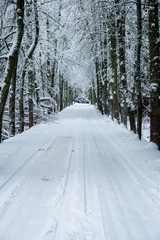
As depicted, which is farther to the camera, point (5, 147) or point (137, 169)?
point (5, 147)

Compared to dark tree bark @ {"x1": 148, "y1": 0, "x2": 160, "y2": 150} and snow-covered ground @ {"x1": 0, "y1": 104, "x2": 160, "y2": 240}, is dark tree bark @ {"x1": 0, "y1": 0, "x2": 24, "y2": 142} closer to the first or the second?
snow-covered ground @ {"x1": 0, "y1": 104, "x2": 160, "y2": 240}

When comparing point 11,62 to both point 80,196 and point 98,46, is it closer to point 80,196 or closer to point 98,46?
point 80,196

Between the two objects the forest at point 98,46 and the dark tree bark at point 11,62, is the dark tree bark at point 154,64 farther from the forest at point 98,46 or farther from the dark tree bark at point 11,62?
the dark tree bark at point 11,62

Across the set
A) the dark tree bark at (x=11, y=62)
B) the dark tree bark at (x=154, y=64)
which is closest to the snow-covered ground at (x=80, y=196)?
the dark tree bark at (x=154, y=64)

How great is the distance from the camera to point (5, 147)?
6.97 meters

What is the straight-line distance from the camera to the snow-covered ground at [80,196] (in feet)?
8.55

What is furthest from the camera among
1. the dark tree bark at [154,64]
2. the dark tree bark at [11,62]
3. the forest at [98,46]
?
the dark tree bark at [11,62]

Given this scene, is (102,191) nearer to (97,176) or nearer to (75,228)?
(97,176)

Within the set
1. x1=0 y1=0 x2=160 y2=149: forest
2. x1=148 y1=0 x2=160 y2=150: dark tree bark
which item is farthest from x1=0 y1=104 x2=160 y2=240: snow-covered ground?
x1=0 y1=0 x2=160 y2=149: forest

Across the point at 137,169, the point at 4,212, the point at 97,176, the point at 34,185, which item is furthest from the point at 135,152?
the point at 4,212

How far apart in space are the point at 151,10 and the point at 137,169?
5.40 m

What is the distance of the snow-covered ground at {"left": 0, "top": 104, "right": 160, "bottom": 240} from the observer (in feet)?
8.55

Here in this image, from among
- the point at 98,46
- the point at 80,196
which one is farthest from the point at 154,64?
the point at 98,46

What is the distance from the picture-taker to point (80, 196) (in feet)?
11.5
